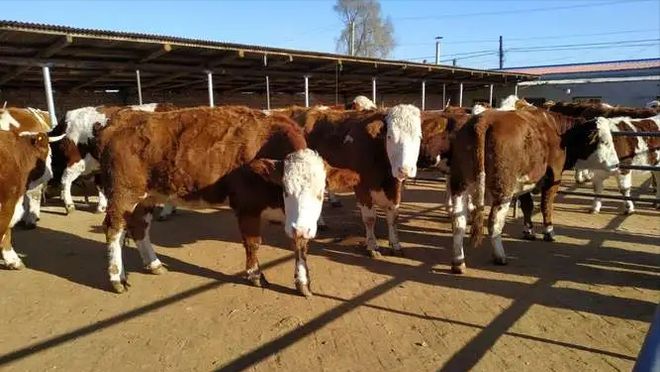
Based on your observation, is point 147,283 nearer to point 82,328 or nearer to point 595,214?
point 82,328

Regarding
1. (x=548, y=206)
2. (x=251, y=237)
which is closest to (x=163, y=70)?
(x=251, y=237)

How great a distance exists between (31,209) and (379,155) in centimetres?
615

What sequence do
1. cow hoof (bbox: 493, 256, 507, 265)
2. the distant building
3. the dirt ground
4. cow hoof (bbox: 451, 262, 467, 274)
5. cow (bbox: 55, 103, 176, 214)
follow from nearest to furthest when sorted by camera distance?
the dirt ground, cow hoof (bbox: 451, 262, 467, 274), cow hoof (bbox: 493, 256, 507, 265), cow (bbox: 55, 103, 176, 214), the distant building

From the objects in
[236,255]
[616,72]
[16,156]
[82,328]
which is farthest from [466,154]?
[616,72]

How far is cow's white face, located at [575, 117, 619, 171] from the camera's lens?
705 cm

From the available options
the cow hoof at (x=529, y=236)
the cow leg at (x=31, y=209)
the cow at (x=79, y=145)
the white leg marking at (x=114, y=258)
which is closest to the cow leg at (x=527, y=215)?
the cow hoof at (x=529, y=236)

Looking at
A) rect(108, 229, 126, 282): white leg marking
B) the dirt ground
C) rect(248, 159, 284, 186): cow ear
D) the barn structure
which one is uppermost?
the barn structure

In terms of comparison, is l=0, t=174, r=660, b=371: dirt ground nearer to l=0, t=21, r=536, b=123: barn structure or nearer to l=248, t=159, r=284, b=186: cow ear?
l=248, t=159, r=284, b=186: cow ear

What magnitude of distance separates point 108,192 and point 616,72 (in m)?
35.3

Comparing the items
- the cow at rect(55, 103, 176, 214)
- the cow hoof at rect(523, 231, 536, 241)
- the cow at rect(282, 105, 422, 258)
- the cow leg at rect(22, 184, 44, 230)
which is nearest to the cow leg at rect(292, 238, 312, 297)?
the cow at rect(282, 105, 422, 258)

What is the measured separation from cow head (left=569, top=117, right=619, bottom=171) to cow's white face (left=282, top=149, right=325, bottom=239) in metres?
4.57

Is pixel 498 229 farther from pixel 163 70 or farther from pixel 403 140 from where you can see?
pixel 163 70

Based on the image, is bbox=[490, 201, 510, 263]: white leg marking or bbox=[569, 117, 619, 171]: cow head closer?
bbox=[490, 201, 510, 263]: white leg marking

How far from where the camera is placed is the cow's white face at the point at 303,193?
449 cm
